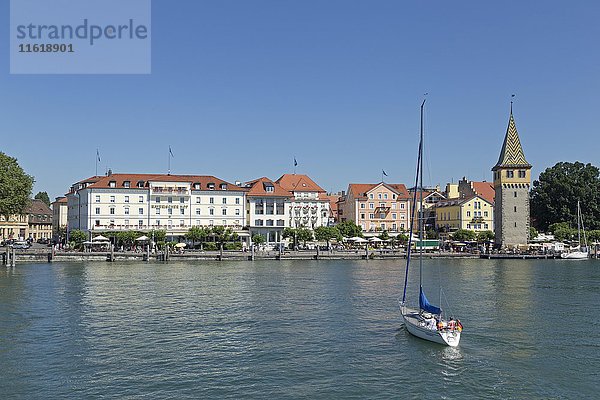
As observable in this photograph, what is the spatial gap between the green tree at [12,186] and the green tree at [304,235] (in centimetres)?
3610

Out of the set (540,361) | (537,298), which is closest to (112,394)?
(540,361)

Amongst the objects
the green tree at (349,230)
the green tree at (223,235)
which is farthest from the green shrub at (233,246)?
the green tree at (349,230)

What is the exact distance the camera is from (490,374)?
24.0 m

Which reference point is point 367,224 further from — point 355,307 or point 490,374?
point 490,374

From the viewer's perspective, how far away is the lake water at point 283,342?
74.1ft

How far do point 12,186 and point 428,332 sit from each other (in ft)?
190

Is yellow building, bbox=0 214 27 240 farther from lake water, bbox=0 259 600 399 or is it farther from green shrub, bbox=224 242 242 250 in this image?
lake water, bbox=0 259 600 399

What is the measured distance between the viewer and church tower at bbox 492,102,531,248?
97.4 meters

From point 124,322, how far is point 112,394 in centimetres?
1231

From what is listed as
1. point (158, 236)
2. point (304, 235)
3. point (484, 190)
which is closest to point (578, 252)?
point (484, 190)

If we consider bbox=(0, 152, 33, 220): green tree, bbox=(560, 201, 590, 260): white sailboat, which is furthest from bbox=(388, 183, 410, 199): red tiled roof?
bbox=(0, 152, 33, 220): green tree

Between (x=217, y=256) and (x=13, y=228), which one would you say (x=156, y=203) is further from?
(x=13, y=228)

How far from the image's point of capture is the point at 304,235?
3735 inches

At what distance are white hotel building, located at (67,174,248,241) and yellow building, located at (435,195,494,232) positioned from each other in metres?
36.4
